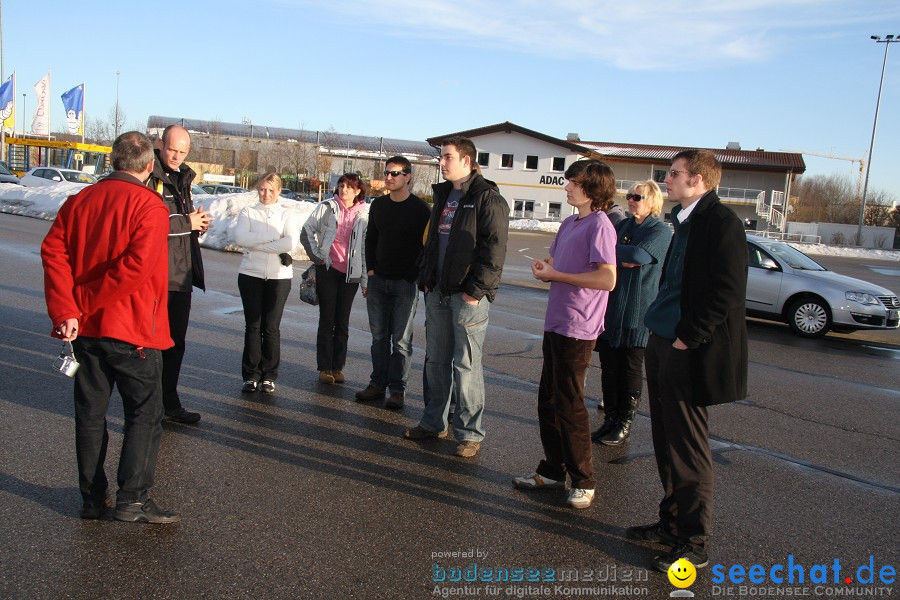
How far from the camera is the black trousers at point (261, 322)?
6.32 meters

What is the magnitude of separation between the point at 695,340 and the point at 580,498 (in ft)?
4.34

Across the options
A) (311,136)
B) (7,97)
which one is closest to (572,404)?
(7,97)

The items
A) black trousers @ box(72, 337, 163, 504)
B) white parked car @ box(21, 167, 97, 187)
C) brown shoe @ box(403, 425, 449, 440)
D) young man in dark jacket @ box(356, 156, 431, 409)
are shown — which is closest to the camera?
black trousers @ box(72, 337, 163, 504)

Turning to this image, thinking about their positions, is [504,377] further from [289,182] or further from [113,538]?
[289,182]

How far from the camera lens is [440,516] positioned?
4.18 m

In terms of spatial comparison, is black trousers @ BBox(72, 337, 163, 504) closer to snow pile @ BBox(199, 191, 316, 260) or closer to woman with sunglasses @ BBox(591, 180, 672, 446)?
woman with sunglasses @ BBox(591, 180, 672, 446)

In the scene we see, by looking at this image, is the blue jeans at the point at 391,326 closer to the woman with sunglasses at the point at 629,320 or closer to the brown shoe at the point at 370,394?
the brown shoe at the point at 370,394

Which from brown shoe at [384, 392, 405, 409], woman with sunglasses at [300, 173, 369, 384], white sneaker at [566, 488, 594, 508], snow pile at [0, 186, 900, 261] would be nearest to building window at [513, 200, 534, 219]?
snow pile at [0, 186, 900, 261]

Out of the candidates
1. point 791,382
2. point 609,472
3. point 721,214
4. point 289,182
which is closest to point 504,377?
point 609,472

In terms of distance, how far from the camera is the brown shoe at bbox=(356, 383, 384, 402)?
639 cm

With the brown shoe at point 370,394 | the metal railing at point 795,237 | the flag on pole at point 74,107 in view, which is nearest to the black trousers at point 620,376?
the brown shoe at point 370,394

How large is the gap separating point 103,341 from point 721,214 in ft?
10.4

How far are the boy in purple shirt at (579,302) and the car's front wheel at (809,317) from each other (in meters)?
9.19

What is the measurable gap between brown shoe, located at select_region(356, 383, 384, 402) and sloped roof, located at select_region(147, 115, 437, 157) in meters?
67.5
